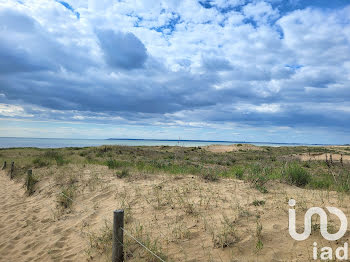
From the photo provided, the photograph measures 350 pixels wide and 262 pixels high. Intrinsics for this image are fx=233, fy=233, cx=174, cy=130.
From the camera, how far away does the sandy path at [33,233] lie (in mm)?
5512

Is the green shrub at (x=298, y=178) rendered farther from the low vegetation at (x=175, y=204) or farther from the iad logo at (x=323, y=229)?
the iad logo at (x=323, y=229)

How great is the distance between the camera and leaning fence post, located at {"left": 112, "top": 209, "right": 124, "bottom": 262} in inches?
164

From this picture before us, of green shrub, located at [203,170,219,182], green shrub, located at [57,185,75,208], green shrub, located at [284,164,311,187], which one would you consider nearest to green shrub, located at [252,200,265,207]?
green shrub, located at [203,170,219,182]

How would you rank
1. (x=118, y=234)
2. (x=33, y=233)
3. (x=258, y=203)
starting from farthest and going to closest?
(x=33, y=233) < (x=258, y=203) < (x=118, y=234)

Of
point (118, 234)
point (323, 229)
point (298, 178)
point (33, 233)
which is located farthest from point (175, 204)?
point (298, 178)

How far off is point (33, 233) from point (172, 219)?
14.0 ft

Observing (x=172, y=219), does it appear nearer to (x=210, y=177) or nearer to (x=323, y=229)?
(x=323, y=229)

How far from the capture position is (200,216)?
18.7ft

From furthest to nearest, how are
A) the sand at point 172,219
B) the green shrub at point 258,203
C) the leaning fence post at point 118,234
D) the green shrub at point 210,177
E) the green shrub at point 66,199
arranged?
the green shrub at point 210,177 → the green shrub at point 66,199 → the green shrub at point 258,203 → the sand at point 172,219 → the leaning fence post at point 118,234

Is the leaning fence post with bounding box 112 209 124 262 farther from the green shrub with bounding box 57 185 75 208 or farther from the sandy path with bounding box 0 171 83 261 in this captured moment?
the green shrub with bounding box 57 185 75 208

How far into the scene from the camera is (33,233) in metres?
6.79

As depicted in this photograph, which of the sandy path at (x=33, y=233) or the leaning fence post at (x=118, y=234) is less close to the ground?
the leaning fence post at (x=118, y=234)

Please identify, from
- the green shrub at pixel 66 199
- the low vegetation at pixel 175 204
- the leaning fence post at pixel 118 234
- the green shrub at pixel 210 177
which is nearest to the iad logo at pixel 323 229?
the low vegetation at pixel 175 204

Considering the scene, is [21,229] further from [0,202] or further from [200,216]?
[200,216]
